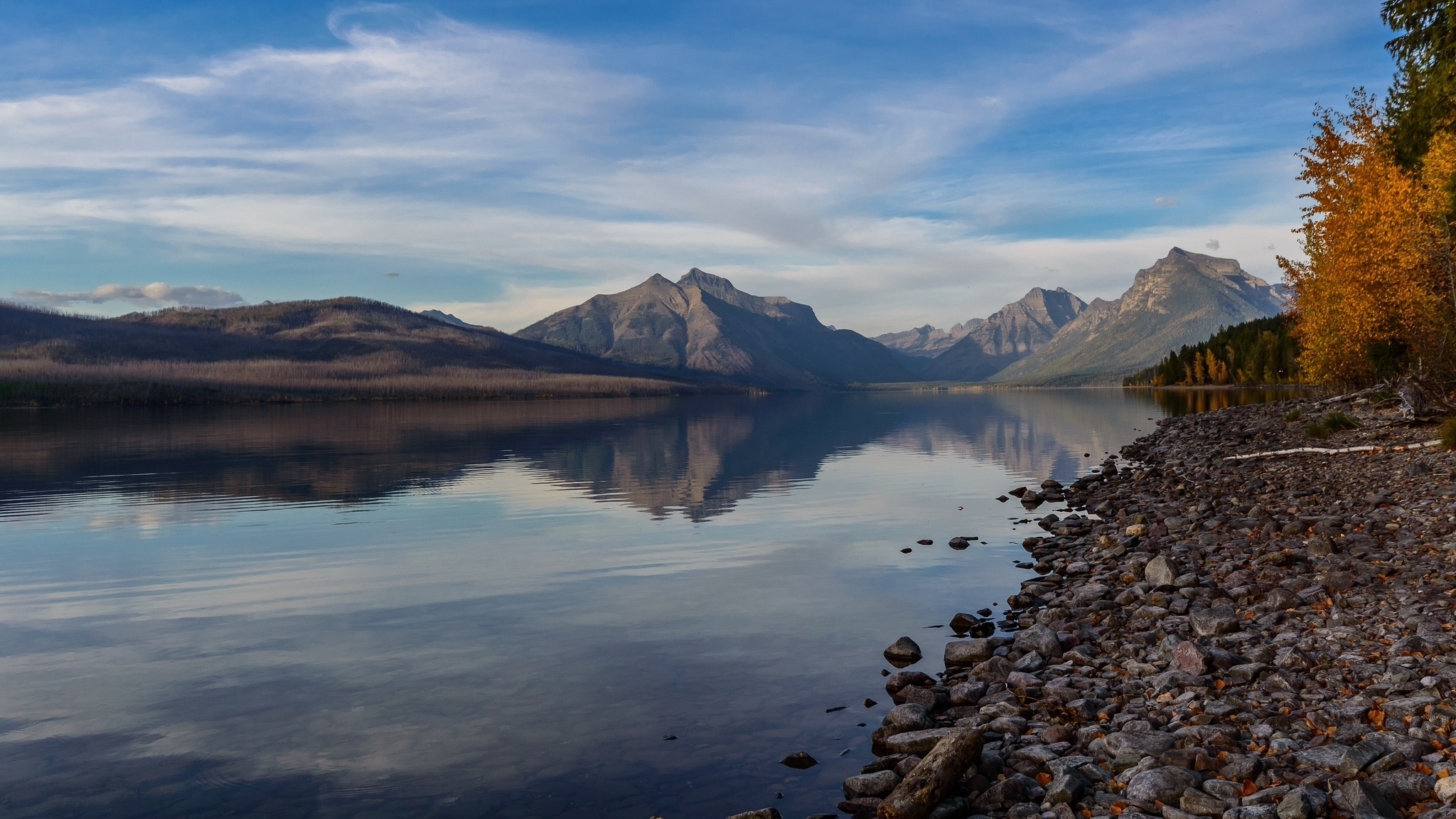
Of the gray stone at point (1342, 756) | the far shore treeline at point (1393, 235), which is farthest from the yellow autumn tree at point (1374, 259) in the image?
the gray stone at point (1342, 756)

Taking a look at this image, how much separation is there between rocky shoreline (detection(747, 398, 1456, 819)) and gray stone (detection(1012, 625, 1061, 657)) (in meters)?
0.04

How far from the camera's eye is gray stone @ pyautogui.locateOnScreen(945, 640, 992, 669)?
15703 millimetres

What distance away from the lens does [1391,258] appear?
145 ft

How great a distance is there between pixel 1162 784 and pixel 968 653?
252 inches

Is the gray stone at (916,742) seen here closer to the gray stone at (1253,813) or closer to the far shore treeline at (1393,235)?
the gray stone at (1253,813)

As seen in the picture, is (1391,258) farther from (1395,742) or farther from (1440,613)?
(1395,742)

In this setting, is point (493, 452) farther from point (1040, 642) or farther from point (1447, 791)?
point (1447, 791)

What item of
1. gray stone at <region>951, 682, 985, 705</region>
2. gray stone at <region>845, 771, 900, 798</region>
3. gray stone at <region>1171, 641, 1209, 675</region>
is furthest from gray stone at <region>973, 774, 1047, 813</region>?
gray stone at <region>1171, 641, 1209, 675</region>

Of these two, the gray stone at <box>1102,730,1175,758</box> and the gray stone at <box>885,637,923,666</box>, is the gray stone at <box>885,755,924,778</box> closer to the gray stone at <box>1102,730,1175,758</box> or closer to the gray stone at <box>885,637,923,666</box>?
the gray stone at <box>1102,730,1175,758</box>

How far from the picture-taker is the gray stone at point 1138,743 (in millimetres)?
10391

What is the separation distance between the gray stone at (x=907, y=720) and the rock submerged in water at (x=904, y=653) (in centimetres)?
317

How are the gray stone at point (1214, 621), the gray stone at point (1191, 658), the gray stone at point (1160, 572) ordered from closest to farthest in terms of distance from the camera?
1. the gray stone at point (1191, 658)
2. the gray stone at point (1214, 621)
3. the gray stone at point (1160, 572)

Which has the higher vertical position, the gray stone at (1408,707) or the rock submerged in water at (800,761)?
the gray stone at (1408,707)

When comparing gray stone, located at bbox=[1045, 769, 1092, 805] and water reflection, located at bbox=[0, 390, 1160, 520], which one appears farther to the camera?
water reflection, located at bbox=[0, 390, 1160, 520]
